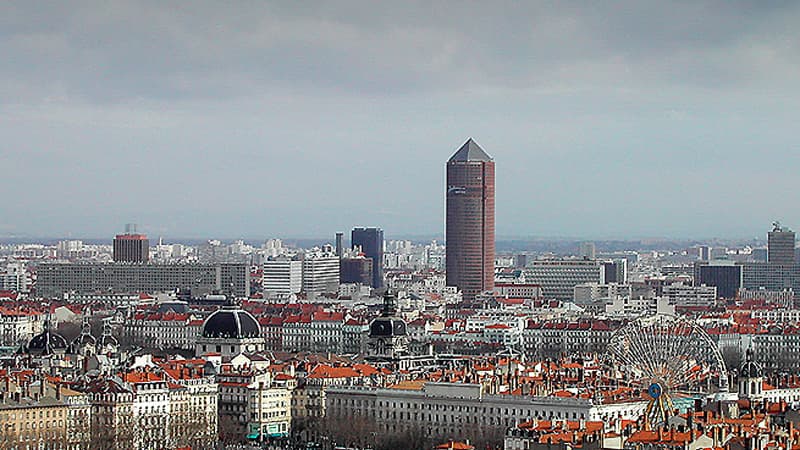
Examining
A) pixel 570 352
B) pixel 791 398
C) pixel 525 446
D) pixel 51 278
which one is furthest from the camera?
pixel 51 278

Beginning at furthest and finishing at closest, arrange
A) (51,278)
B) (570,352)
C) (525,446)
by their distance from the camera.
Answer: (51,278), (570,352), (525,446)

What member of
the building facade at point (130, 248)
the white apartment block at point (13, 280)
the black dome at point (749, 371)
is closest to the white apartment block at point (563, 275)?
the white apartment block at point (13, 280)

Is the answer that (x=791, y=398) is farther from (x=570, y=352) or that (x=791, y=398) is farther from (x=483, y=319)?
(x=483, y=319)

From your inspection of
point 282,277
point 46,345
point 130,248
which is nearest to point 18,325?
point 46,345

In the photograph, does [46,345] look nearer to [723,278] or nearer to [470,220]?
[470,220]

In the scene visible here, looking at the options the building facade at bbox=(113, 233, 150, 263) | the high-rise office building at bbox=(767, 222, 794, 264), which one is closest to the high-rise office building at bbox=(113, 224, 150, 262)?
the building facade at bbox=(113, 233, 150, 263)

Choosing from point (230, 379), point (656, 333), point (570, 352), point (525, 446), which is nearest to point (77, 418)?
point (230, 379)
